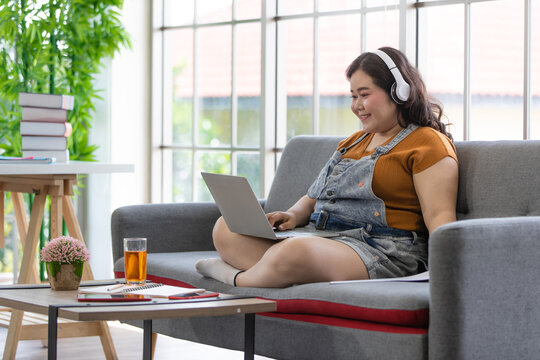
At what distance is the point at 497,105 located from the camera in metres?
3.52

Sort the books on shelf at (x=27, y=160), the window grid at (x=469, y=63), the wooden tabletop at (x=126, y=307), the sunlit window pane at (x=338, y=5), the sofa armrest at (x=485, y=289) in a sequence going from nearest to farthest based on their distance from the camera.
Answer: the wooden tabletop at (x=126, y=307) → the sofa armrest at (x=485, y=289) → the books on shelf at (x=27, y=160) → the window grid at (x=469, y=63) → the sunlit window pane at (x=338, y=5)

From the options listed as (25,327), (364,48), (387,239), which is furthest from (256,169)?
(387,239)

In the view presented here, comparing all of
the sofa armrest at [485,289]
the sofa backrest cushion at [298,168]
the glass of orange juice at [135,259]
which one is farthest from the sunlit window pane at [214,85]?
the sofa armrest at [485,289]

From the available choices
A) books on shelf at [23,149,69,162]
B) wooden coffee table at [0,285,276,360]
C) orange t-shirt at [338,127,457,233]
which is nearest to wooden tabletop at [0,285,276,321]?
wooden coffee table at [0,285,276,360]

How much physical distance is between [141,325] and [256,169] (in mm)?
1801

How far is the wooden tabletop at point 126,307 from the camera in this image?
6.13 feet

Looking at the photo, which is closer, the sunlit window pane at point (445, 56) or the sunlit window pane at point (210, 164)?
the sunlit window pane at point (445, 56)

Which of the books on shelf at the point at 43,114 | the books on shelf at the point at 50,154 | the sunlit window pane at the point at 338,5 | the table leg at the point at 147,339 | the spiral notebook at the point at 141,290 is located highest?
the sunlit window pane at the point at 338,5

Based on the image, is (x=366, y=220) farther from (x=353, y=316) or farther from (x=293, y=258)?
(x=353, y=316)

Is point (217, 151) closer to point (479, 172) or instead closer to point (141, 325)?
point (141, 325)

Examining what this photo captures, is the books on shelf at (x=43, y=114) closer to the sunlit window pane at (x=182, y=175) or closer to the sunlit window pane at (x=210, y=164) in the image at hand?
the sunlit window pane at (x=210, y=164)

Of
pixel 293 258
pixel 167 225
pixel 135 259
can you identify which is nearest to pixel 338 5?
pixel 167 225

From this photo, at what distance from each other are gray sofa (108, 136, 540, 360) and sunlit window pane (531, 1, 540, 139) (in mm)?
791

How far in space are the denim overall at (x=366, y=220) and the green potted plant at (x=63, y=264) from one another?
78 cm
